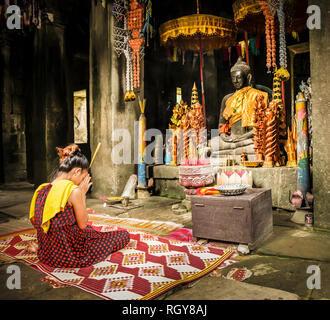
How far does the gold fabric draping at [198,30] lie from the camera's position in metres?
6.88

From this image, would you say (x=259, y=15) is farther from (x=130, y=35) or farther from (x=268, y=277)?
(x=268, y=277)

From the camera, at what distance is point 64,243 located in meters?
2.81

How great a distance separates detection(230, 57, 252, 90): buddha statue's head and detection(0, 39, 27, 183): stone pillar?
8311mm

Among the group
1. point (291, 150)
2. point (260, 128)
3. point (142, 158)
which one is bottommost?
point (142, 158)

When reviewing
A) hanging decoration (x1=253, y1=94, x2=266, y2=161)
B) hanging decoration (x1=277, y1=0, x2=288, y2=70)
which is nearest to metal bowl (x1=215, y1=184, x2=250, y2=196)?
hanging decoration (x1=253, y1=94, x2=266, y2=161)

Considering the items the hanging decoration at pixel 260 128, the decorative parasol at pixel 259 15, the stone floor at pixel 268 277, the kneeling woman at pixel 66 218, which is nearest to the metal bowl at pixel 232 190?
the stone floor at pixel 268 277

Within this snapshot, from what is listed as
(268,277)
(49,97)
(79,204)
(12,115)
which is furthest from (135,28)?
(12,115)

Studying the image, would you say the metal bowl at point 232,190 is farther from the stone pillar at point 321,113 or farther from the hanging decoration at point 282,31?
the hanging decoration at point 282,31

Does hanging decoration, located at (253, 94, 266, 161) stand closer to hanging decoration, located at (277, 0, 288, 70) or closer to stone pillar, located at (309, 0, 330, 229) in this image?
hanging decoration, located at (277, 0, 288, 70)

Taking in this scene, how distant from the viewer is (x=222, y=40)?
798 centimetres

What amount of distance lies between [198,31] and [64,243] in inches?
236

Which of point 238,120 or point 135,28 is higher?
point 135,28

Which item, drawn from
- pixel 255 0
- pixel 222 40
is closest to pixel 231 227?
pixel 255 0

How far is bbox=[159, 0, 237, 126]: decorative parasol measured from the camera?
6875 mm
